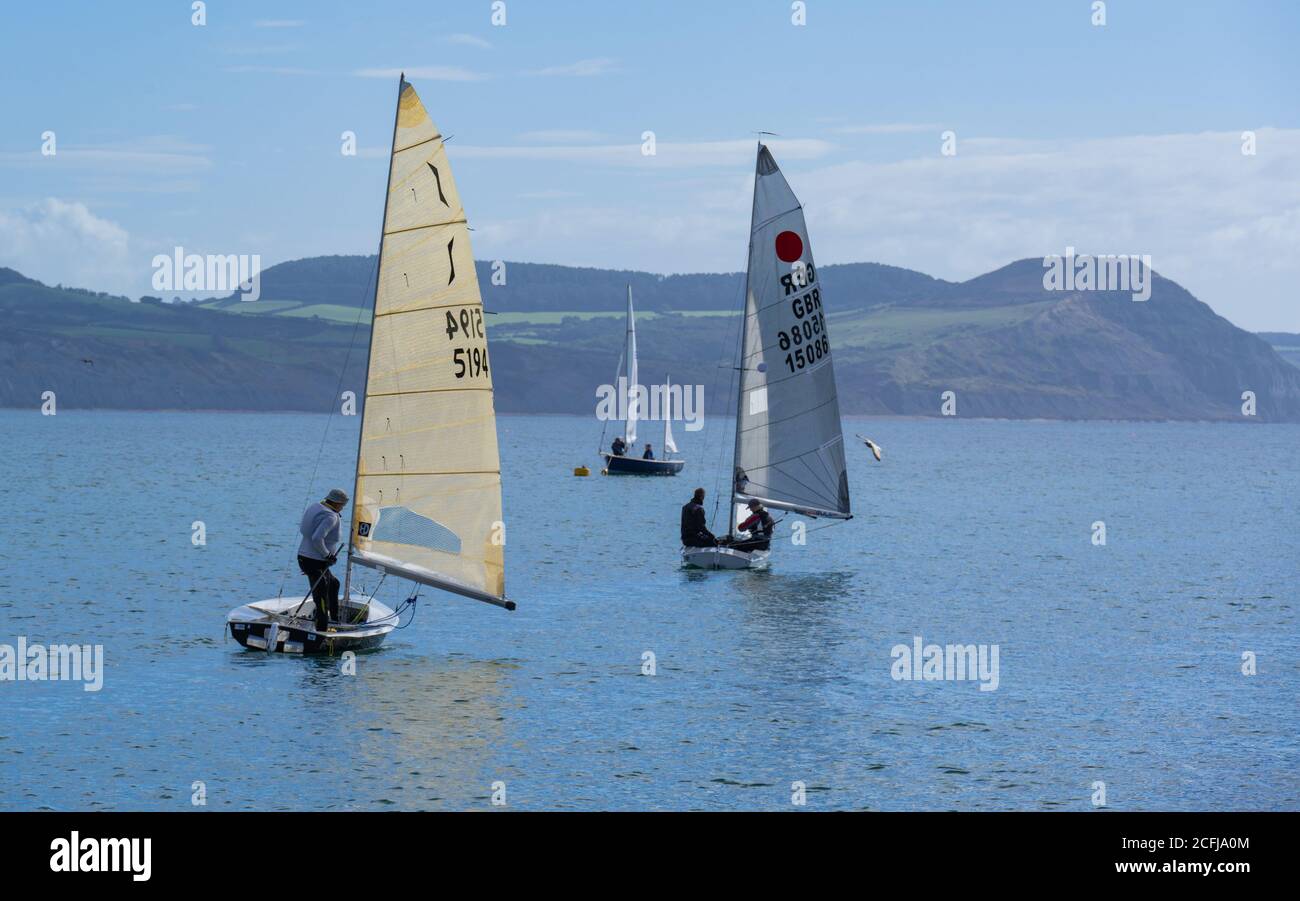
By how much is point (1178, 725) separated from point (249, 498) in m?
69.0

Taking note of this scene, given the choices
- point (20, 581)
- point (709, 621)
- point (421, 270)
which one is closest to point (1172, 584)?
point (709, 621)

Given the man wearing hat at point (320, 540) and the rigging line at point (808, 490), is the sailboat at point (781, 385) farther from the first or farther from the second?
the man wearing hat at point (320, 540)

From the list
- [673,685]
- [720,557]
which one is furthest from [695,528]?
[673,685]

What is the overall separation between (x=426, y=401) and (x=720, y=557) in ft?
63.0

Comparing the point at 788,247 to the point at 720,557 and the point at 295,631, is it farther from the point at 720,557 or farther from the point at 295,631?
the point at 295,631

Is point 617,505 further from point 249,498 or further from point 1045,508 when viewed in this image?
point 1045,508

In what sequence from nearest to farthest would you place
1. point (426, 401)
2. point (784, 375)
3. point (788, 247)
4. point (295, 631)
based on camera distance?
1. point (426, 401)
2. point (295, 631)
3. point (788, 247)
4. point (784, 375)

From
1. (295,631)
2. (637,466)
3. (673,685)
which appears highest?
(637,466)

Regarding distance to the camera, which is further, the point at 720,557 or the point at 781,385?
the point at 720,557

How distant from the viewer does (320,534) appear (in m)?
28.8

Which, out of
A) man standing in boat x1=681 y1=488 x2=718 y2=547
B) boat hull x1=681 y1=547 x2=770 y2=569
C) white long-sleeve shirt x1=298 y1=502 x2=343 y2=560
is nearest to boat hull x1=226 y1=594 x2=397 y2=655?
white long-sleeve shirt x1=298 y1=502 x2=343 y2=560

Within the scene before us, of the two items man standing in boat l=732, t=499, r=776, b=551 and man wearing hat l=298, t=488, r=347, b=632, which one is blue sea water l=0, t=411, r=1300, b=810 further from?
man wearing hat l=298, t=488, r=347, b=632

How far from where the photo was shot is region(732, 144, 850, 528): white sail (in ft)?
148
